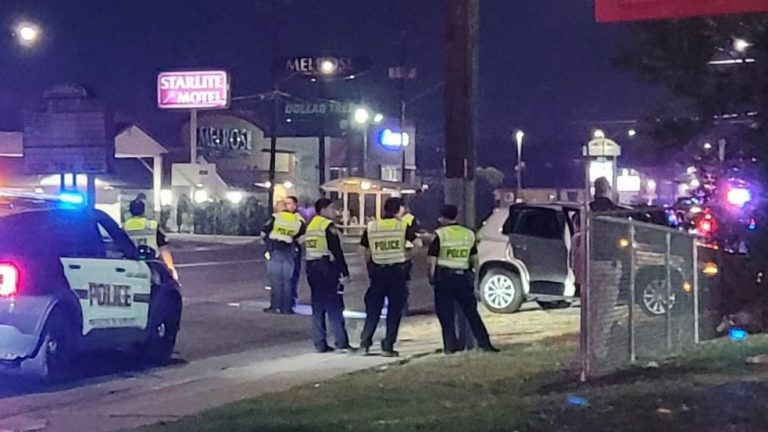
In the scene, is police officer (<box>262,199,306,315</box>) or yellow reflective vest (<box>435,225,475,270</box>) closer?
yellow reflective vest (<box>435,225,475,270</box>)

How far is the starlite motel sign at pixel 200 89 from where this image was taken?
73.1 metres

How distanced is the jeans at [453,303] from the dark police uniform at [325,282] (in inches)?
51.5

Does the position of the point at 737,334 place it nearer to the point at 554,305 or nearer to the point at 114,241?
the point at 554,305

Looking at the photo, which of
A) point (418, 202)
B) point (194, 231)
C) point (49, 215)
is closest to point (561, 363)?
point (49, 215)

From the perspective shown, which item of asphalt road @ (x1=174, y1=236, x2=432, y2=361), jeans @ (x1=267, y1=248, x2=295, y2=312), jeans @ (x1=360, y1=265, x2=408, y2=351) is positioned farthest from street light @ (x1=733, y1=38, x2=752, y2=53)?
jeans @ (x1=267, y1=248, x2=295, y2=312)

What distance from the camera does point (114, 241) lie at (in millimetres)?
14539

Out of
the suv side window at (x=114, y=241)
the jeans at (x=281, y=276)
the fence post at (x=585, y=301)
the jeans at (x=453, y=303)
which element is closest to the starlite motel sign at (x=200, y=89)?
the jeans at (x=281, y=276)

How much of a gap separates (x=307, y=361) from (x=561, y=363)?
3.10m

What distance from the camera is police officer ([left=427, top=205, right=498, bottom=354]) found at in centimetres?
1485

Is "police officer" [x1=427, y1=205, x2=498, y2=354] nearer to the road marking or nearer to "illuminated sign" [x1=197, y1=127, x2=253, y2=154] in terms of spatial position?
the road marking

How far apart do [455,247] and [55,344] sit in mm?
4394

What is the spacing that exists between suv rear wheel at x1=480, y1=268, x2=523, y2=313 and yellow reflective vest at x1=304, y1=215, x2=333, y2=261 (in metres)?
5.56

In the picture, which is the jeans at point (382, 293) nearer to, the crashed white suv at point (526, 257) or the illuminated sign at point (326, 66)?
the crashed white suv at point (526, 257)

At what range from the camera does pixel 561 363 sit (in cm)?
1320
